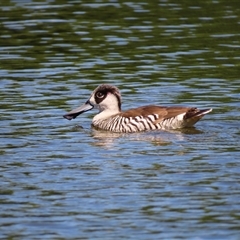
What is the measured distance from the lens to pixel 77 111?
1675cm

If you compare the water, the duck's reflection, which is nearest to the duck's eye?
the water

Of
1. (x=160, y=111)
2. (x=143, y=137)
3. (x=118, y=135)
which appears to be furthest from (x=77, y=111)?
(x=143, y=137)

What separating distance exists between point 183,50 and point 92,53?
1945 millimetres

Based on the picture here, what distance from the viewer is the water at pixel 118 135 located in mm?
10852

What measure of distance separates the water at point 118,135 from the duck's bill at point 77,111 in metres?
0.13

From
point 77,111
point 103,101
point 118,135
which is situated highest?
point 103,101

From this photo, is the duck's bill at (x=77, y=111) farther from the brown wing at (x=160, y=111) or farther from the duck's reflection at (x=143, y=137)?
the brown wing at (x=160, y=111)

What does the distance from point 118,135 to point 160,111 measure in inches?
29.2

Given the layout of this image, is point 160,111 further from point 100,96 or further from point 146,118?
point 100,96

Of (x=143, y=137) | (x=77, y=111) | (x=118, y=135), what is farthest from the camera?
(x=77, y=111)

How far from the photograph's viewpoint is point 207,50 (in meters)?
22.2

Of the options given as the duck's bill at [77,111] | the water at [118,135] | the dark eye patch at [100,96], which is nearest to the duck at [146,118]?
the duck's bill at [77,111]

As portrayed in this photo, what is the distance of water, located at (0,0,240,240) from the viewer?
427 inches

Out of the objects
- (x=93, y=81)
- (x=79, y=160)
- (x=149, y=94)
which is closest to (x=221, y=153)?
(x=79, y=160)
